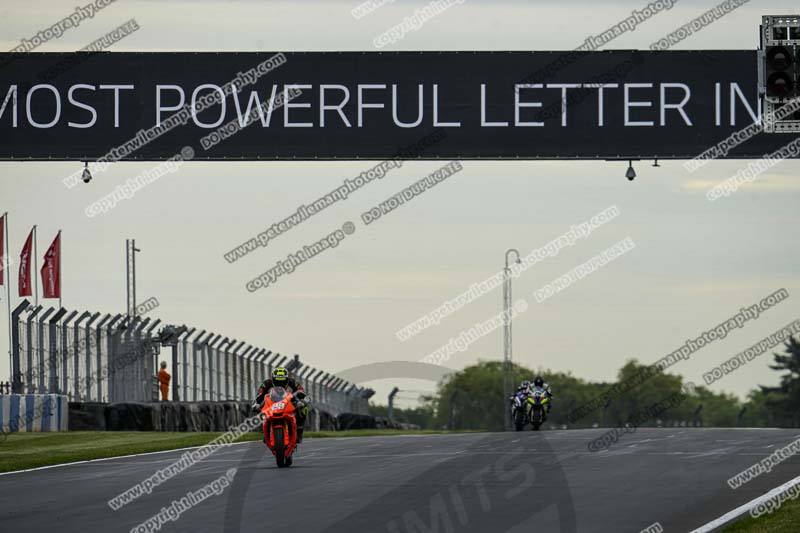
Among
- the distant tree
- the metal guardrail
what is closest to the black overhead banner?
the metal guardrail

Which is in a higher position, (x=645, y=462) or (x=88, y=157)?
(x=88, y=157)

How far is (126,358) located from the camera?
108 ft

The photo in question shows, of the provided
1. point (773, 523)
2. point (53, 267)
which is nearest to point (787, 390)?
point (53, 267)

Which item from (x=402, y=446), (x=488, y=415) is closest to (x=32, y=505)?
(x=402, y=446)

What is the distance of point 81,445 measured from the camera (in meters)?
26.9

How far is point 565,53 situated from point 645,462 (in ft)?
26.6

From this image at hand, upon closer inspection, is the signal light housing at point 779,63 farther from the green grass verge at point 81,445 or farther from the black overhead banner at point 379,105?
the green grass verge at point 81,445

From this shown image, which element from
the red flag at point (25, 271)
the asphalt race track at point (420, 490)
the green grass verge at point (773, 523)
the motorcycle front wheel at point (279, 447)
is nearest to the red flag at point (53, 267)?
the red flag at point (25, 271)

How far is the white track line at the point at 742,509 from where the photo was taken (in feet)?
42.7

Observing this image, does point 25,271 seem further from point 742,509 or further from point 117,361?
point 742,509

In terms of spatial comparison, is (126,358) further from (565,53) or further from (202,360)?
(565,53)

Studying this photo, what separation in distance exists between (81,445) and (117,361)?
5.76 m

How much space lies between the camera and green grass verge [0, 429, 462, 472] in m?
22.6

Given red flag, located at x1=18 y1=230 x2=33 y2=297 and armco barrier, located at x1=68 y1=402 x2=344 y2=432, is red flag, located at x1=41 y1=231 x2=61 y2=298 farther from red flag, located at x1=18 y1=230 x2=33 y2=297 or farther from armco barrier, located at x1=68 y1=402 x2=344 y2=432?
armco barrier, located at x1=68 y1=402 x2=344 y2=432
